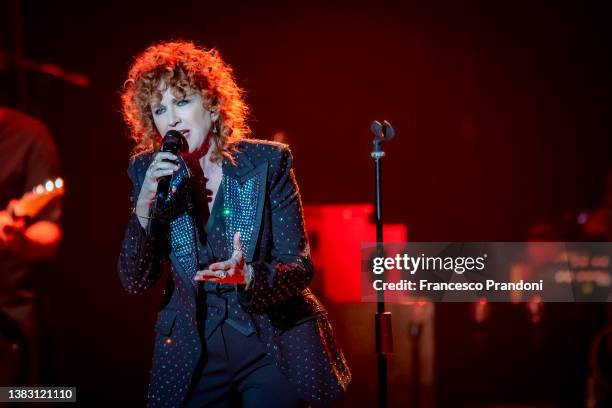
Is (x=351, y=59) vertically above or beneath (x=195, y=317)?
above

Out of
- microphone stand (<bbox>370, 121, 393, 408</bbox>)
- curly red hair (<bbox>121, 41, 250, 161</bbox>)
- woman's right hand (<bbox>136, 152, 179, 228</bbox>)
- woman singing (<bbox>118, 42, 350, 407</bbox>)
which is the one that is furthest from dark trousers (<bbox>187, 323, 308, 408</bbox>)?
microphone stand (<bbox>370, 121, 393, 408</bbox>)

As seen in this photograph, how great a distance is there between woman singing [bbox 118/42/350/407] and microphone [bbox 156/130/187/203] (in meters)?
0.02

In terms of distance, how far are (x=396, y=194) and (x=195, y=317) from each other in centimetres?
275

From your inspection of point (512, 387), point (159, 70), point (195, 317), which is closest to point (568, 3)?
point (512, 387)

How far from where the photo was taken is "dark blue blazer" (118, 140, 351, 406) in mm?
1783

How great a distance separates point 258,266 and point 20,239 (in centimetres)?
193

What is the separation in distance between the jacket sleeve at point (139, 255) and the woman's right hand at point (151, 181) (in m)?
0.03

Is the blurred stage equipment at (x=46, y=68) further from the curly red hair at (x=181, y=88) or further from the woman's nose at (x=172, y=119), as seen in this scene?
the woman's nose at (x=172, y=119)

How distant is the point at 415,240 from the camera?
171 inches


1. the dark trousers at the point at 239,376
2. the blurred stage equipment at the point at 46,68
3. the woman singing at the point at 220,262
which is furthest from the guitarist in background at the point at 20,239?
the dark trousers at the point at 239,376

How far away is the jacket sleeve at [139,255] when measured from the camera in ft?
5.96

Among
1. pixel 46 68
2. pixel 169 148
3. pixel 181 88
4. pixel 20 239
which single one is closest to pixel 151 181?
pixel 169 148

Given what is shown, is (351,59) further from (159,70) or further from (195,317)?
(195,317)

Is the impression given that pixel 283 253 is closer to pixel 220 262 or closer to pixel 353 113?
pixel 220 262
